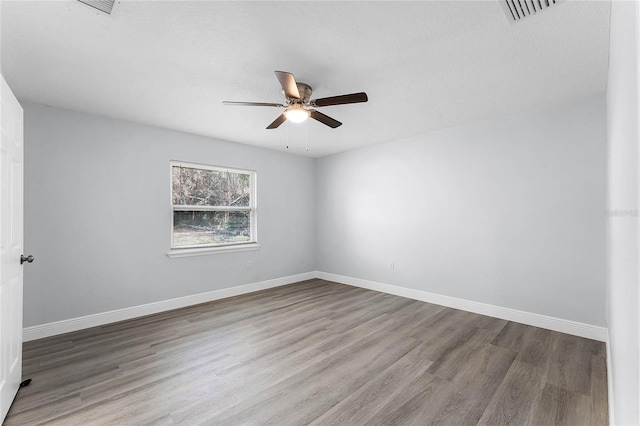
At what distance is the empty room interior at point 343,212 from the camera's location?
1864 mm

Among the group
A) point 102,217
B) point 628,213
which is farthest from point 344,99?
point 102,217

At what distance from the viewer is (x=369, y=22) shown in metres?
1.89

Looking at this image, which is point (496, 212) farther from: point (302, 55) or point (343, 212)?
point (302, 55)

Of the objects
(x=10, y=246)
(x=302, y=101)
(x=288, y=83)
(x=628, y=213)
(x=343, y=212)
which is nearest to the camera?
(x=628, y=213)

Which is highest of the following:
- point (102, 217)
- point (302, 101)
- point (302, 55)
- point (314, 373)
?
point (302, 55)

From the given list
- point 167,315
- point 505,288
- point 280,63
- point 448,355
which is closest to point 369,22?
point 280,63

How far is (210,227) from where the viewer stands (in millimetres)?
4594

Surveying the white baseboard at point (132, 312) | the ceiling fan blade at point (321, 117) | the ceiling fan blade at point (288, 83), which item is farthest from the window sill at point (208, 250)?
the ceiling fan blade at point (288, 83)

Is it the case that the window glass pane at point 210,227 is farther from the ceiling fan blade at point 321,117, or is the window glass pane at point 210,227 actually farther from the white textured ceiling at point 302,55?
the ceiling fan blade at point 321,117

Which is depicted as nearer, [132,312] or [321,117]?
[321,117]

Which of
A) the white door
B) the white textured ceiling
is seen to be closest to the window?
the white textured ceiling

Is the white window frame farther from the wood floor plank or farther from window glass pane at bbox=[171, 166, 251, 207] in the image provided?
the wood floor plank

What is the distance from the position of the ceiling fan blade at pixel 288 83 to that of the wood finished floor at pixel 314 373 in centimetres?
229

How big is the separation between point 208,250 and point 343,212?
247 centimetres
